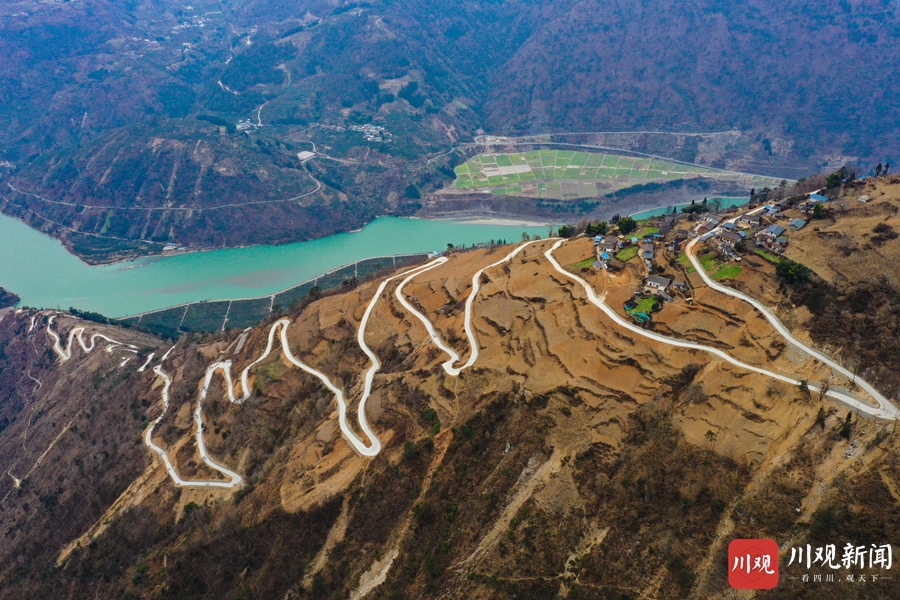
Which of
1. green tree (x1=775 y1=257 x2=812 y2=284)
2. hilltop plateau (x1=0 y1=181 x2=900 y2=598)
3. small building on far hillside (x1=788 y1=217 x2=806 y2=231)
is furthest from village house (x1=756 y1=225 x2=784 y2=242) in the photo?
green tree (x1=775 y1=257 x2=812 y2=284)

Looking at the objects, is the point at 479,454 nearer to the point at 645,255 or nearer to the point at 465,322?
the point at 465,322

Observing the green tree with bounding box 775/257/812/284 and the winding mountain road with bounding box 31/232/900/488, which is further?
the green tree with bounding box 775/257/812/284

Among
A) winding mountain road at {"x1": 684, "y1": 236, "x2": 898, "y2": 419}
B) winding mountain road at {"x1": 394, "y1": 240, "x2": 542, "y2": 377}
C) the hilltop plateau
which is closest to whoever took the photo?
the hilltop plateau

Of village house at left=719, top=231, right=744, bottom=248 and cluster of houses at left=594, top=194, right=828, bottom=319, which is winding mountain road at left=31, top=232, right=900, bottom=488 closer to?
cluster of houses at left=594, top=194, right=828, bottom=319

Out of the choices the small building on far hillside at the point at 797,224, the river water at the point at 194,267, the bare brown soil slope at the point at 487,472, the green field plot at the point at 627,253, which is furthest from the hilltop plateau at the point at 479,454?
the river water at the point at 194,267

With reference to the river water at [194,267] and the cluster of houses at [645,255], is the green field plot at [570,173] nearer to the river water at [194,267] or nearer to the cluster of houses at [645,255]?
the river water at [194,267]

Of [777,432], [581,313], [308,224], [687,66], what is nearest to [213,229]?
[308,224]

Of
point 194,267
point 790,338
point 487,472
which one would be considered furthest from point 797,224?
point 194,267

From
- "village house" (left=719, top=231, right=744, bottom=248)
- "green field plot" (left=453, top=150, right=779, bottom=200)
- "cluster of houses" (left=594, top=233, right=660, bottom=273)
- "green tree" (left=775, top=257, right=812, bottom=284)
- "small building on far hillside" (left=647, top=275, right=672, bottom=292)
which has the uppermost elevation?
"green tree" (left=775, top=257, right=812, bottom=284)
